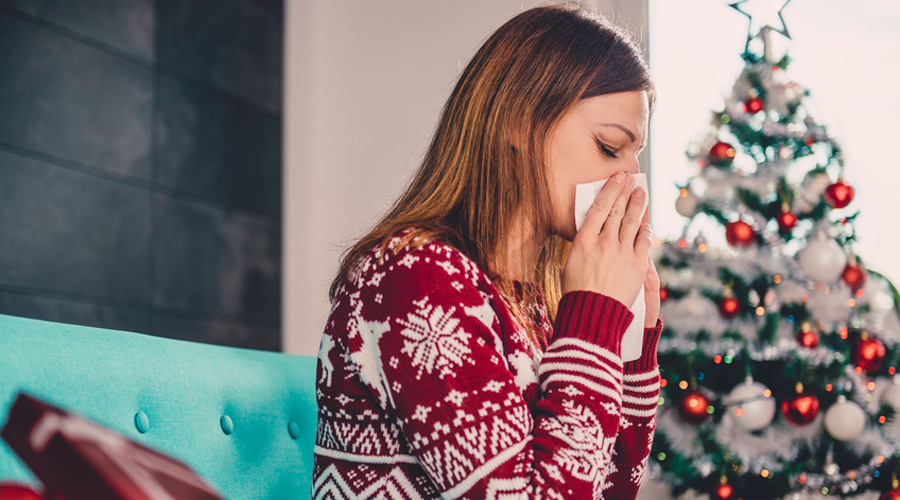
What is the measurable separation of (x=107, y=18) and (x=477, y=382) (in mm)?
2307

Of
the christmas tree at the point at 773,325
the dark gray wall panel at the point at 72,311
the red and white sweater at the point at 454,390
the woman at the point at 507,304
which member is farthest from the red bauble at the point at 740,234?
the dark gray wall panel at the point at 72,311

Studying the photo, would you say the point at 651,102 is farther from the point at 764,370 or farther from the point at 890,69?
the point at 890,69

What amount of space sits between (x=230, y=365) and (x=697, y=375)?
1706 millimetres

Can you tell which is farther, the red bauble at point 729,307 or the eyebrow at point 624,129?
the red bauble at point 729,307

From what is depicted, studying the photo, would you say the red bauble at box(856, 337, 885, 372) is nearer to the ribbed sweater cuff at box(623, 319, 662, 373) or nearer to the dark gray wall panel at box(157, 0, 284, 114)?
the ribbed sweater cuff at box(623, 319, 662, 373)

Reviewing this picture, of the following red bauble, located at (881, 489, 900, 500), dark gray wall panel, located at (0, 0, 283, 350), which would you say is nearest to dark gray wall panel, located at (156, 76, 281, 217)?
dark gray wall panel, located at (0, 0, 283, 350)

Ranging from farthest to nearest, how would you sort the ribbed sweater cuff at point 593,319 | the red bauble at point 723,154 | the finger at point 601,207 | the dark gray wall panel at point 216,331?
1. the dark gray wall panel at point 216,331
2. the red bauble at point 723,154
3. the finger at point 601,207
4. the ribbed sweater cuff at point 593,319

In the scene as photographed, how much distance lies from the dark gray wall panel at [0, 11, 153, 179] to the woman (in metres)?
1.72

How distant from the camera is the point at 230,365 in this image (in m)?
1.14

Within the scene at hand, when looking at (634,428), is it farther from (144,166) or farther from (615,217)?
(144,166)

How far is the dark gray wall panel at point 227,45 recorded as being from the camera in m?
2.89

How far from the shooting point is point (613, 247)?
1014 millimetres

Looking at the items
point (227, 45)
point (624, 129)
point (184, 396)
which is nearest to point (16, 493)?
point (184, 396)

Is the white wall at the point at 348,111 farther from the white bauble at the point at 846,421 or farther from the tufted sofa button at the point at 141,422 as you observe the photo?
the tufted sofa button at the point at 141,422
